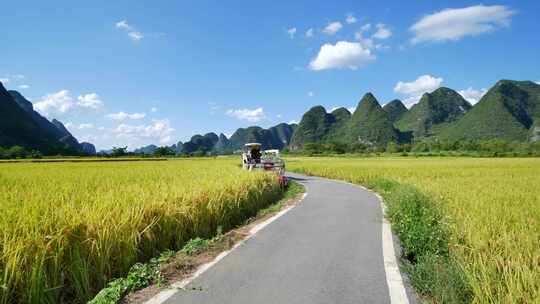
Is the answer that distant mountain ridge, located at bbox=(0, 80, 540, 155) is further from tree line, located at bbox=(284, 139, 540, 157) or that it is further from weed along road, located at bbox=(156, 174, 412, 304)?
weed along road, located at bbox=(156, 174, 412, 304)

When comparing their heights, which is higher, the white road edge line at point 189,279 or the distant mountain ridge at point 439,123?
the distant mountain ridge at point 439,123

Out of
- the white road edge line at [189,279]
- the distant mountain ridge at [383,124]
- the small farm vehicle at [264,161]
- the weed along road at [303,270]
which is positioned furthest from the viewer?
the distant mountain ridge at [383,124]

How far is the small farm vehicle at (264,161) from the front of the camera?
63.5 ft

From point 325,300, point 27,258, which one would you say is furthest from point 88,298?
point 325,300

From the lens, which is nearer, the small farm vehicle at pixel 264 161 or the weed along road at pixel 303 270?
the weed along road at pixel 303 270

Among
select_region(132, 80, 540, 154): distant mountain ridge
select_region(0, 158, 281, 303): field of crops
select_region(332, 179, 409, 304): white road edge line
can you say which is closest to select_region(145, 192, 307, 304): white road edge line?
select_region(0, 158, 281, 303): field of crops

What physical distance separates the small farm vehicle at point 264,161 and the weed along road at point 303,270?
9656mm

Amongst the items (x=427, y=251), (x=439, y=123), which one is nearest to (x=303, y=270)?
(x=427, y=251)

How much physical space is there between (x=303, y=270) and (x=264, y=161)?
1571 cm

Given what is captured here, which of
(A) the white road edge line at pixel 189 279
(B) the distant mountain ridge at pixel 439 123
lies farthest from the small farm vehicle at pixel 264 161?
(B) the distant mountain ridge at pixel 439 123

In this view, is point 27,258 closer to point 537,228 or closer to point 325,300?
point 325,300

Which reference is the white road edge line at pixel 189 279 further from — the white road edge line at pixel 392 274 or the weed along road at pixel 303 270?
the white road edge line at pixel 392 274

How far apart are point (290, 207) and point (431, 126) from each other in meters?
199

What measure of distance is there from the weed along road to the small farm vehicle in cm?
966
